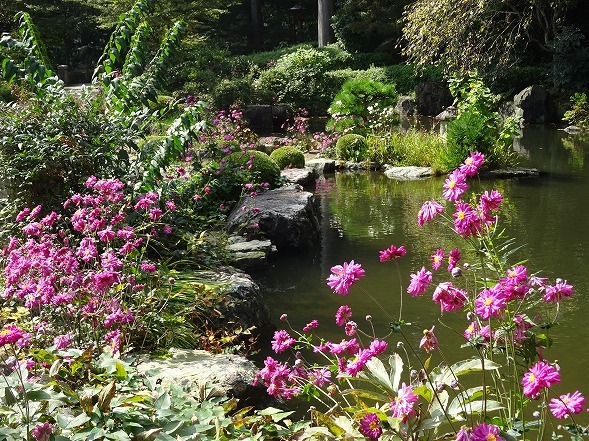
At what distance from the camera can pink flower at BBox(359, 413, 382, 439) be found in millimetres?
2285

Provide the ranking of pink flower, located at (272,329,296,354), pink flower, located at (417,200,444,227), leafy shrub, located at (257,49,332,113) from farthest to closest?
leafy shrub, located at (257,49,332,113) → pink flower, located at (272,329,296,354) → pink flower, located at (417,200,444,227)

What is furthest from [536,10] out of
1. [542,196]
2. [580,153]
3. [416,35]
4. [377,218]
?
[377,218]

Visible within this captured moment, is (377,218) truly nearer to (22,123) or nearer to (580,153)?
(22,123)

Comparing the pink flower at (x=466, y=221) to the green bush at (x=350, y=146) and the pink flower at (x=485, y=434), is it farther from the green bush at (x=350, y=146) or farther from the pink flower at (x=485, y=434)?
the green bush at (x=350, y=146)

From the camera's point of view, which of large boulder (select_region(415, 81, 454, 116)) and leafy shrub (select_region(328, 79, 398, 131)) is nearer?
leafy shrub (select_region(328, 79, 398, 131))

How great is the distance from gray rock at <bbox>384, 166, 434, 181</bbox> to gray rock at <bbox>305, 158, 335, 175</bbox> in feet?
3.74

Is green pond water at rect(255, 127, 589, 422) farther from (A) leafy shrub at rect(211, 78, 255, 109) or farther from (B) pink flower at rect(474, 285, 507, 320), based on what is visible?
(A) leafy shrub at rect(211, 78, 255, 109)

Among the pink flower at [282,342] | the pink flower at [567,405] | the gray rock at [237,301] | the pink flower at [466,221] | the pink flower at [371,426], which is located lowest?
the gray rock at [237,301]

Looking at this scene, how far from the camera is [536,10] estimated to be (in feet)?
65.4

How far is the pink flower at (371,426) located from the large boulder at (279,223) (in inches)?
181

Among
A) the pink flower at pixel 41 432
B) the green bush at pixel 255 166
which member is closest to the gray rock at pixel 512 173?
the green bush at pixel 255 166

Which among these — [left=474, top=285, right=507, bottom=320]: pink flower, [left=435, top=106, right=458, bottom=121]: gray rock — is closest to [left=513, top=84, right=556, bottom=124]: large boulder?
[left=435, top=106, right=458, bottom=121]: gray rock

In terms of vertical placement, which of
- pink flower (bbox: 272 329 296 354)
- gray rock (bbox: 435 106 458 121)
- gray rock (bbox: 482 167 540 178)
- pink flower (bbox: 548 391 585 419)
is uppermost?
pink flower (bbox: 548 391 585 419)

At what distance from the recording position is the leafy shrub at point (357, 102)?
14.9m
